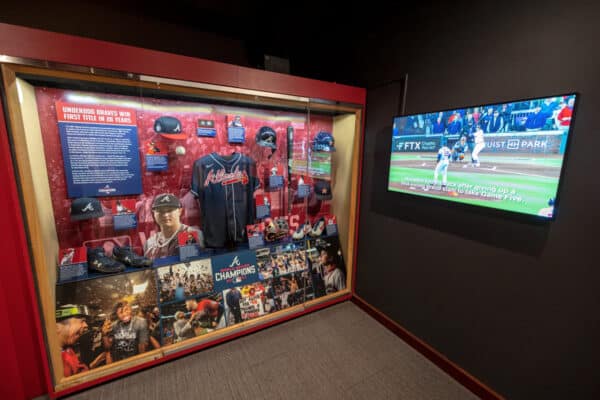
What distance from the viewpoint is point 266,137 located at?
243 cm

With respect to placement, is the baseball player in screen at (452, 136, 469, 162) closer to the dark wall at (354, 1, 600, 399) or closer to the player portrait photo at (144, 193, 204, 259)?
the dark wall at (354, 1, 600, 399)

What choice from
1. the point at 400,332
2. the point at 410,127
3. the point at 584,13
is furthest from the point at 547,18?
the point at 400,332

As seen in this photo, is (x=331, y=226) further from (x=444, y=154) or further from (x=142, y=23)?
(x=142, y=23)

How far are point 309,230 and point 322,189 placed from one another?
18.2 inches

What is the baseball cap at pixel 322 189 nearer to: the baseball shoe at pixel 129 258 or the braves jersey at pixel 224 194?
the braves jersey at pixel 224 194

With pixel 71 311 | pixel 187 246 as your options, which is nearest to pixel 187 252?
pixel 187 246

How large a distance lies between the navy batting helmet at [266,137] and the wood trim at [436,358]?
1882 mm

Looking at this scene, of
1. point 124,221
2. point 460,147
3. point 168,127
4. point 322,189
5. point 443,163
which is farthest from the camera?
point 322,189

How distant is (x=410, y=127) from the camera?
1.93 m

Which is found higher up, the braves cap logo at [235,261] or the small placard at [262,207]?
the small placard at [262,207]

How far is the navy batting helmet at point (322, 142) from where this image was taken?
104 inches

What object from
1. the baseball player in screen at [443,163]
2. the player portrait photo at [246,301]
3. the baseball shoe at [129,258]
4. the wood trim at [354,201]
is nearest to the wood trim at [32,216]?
the baseball shoe at [129,258]

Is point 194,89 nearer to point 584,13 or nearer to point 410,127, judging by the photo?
point 410,127

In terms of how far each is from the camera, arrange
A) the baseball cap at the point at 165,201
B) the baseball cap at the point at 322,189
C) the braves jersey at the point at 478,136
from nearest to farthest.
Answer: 1. the braves jersey at the point at 478,136
2. the baseball cap at the point at 165,201
3. the baseball cap at the point at 322,189
